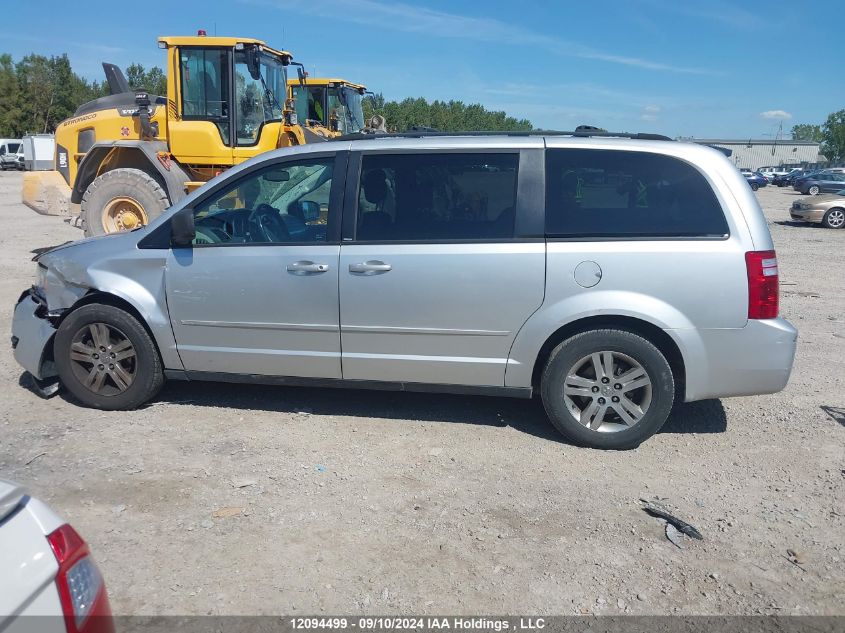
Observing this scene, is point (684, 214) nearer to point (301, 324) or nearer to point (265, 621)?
point (301, 324)

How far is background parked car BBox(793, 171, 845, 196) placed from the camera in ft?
125

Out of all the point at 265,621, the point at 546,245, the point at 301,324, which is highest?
the point at 546,245

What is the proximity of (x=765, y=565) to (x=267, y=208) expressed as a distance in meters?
3.88

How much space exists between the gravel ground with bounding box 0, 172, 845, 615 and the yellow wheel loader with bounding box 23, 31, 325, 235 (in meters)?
5.66

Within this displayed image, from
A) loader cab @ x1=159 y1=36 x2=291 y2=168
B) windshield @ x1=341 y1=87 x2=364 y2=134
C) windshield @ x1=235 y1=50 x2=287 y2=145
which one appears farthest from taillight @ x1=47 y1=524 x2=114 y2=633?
windshield @ x1=341 y1=87 x2=364 y2=134

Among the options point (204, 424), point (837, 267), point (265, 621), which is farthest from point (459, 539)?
point (837, 267)

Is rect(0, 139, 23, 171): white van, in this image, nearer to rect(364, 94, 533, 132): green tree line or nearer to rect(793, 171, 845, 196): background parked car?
rect(364, 94, 533, 132): green tree line

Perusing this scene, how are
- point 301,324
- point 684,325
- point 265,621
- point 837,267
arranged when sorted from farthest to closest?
point 837,267 < point 301,324 < point 684,325 < point 265,621

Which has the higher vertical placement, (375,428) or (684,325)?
(684,325)

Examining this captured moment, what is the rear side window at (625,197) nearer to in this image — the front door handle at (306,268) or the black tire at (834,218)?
the front door handle at (306,268)

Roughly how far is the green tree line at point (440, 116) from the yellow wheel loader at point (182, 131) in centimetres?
3125

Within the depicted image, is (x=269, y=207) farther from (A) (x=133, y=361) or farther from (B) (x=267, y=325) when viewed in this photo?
(A) (x=133, y=361)

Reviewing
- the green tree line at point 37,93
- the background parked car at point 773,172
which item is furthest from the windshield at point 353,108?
the background parked car at point 773,172

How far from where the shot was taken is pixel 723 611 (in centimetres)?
302
